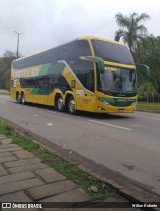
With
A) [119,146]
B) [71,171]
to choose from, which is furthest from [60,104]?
[71,171]

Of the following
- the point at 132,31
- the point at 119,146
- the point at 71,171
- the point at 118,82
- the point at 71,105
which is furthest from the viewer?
the point at 132,31

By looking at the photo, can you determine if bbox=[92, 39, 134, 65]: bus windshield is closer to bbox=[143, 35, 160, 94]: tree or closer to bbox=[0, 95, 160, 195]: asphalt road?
bbox=[0, 95, 160, 195]: asphalt road

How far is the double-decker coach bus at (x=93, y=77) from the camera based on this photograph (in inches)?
587

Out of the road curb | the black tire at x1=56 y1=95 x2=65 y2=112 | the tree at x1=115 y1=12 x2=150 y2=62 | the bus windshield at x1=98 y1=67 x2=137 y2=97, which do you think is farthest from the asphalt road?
the tree at x1=115 y1=12 x2=150 y2=62

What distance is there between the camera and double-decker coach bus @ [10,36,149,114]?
14.9 metres

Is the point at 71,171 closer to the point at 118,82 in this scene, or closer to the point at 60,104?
the point at 118,82

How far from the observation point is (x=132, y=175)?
5656 millimetres

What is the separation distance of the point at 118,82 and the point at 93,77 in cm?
127

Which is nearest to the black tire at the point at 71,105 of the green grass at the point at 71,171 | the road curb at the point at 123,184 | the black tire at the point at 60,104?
the black tire at the point at 60,104

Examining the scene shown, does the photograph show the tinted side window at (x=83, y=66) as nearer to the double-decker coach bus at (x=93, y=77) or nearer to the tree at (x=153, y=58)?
the double-decker coach bus at (x=93, y=77)

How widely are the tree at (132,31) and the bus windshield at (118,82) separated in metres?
25.0

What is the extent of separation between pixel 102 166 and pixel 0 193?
2.39 m

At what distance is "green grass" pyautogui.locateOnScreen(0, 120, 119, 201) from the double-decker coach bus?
727cm

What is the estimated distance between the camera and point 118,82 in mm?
15250
